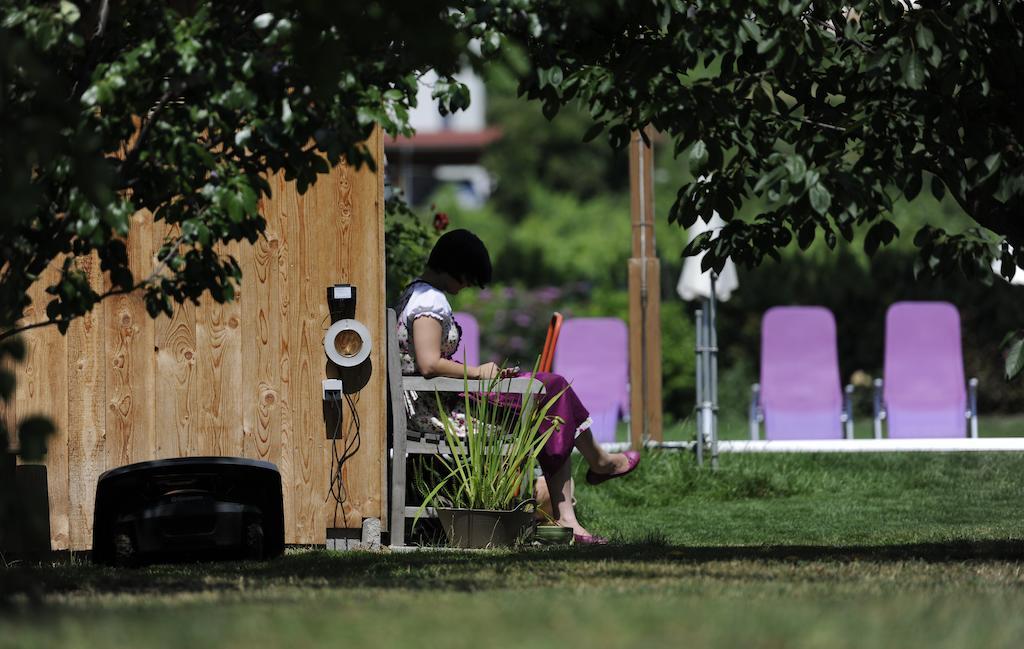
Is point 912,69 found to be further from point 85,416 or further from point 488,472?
point 85,416

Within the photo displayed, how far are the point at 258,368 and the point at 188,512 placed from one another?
100 centimetres

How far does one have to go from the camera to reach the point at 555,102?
17.0 ft

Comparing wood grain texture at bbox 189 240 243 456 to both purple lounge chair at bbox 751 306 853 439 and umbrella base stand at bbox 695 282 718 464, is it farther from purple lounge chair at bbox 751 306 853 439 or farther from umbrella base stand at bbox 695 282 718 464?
purple lounge chair at bbox 751 306 853 439

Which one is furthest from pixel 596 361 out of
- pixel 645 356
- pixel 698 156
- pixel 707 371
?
pixel 698 156

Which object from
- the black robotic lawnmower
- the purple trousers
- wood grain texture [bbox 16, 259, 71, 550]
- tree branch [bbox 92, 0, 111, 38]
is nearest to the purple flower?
the purple trousers

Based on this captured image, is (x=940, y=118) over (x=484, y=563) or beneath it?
over

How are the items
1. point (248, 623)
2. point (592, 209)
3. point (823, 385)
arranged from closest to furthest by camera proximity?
point (248, 623) → point (823, 385) → point (592, 209)

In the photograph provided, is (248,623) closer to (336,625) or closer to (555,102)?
(336,625)

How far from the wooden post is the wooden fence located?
3.37 meters

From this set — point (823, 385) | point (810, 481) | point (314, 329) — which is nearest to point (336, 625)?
point (314, 329)

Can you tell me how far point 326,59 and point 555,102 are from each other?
1.82 m

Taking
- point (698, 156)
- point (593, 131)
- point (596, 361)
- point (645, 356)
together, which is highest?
point (593, 131)

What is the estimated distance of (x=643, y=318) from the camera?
9.71 metres

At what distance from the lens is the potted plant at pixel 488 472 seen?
6406 millimetres
